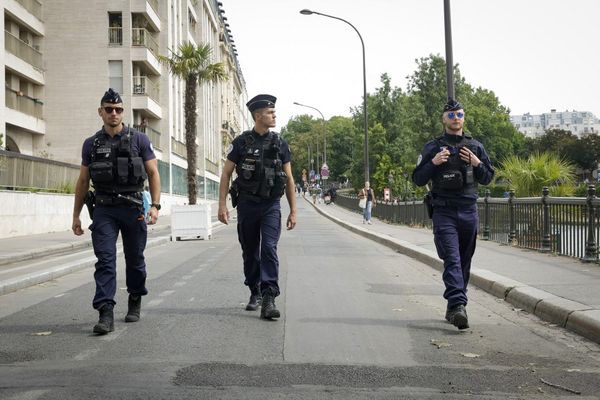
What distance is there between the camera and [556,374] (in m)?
4.88

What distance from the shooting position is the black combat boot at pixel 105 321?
6148 millimetres

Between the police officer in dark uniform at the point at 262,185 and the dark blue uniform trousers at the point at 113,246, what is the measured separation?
85cm

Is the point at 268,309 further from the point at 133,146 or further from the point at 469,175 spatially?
the point at 469,175

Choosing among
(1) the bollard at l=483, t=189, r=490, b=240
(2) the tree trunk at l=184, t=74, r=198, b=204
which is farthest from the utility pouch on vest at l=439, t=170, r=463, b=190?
(2) the tree trunk at l=184, t=74, r=198, b=204

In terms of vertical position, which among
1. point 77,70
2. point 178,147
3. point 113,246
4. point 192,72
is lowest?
point 113,246

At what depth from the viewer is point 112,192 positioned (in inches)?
254

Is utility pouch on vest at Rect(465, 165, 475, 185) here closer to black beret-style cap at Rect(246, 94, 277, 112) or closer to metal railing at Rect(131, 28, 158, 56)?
black beret-style cap at Rect(246, 94, 277, 112)

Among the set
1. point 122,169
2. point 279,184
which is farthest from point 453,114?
point 122,169

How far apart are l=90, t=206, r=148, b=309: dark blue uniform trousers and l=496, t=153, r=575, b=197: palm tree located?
37.7 ft

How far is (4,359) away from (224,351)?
1524 millimetres

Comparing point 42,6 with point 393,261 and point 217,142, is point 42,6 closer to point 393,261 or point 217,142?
point 393,261

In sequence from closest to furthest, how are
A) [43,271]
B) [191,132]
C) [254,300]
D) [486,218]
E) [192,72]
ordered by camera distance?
[254,300], [43,271], [486,218], [191,132], [192,72]

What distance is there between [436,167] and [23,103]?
3594 cm

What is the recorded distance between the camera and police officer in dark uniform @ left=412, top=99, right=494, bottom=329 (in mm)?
6688
